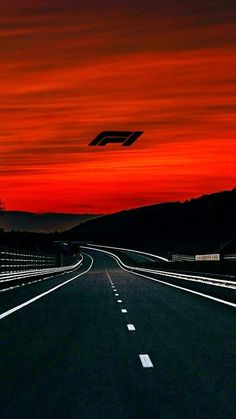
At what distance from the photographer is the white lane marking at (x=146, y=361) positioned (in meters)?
12.6

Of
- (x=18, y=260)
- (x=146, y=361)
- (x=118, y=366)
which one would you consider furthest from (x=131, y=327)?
(x=18, y=260)

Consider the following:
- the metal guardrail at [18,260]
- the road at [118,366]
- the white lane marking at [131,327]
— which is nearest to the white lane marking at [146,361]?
the road at [118,366]

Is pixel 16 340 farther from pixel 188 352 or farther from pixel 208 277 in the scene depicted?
pixel 208 277

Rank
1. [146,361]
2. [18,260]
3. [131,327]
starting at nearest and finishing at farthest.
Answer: [146,361], [131,327], [18,260]

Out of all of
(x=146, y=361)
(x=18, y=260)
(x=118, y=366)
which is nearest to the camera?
(x=118, y=366)

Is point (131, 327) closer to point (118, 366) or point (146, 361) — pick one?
point (146, 361)

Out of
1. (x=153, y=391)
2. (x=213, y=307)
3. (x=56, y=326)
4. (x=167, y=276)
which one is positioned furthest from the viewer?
(x=167, y=276)

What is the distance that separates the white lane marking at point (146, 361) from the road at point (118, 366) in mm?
15

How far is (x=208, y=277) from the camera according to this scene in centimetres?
4278

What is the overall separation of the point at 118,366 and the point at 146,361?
24.7 inches

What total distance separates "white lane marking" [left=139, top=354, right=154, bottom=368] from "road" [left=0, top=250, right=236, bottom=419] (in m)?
0.02

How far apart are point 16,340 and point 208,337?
3.77 meters

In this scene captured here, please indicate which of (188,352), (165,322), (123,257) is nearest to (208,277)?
(165,322)

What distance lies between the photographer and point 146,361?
42.9ft
